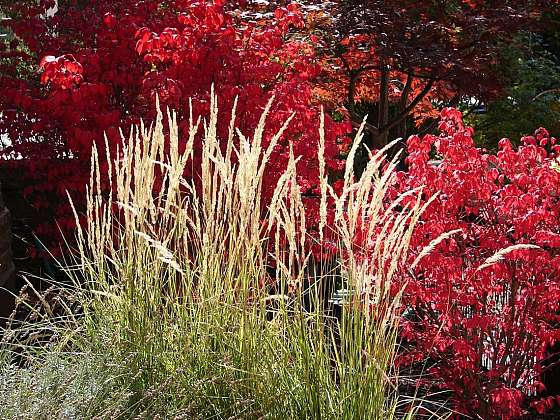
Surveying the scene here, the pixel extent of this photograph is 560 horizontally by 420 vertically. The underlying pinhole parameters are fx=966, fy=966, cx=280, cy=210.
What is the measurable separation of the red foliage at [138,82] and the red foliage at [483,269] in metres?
1.45

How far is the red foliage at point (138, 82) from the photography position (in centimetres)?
680

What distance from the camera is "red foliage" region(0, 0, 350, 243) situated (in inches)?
→ 268

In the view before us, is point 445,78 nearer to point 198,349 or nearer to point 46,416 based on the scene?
point 198,349

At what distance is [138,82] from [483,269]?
3230 millimetres

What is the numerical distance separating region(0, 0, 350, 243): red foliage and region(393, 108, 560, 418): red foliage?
1.45m

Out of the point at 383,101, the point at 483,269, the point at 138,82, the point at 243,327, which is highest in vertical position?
the point at 138,82

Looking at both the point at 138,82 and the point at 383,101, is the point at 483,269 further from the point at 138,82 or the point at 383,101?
the point at 383,101

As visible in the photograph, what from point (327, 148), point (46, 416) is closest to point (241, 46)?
point (327, 148)

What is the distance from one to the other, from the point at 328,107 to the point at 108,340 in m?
7.59

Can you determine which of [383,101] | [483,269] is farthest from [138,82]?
[383,101]

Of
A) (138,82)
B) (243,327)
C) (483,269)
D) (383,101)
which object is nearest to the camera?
(243,327)

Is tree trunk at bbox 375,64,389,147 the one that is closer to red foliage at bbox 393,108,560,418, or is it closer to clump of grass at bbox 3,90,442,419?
red foliage at bbox 393,108,560,418

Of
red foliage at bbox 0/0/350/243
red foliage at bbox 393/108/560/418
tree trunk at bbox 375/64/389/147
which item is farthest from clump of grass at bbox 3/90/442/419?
tree trunk at bbox 375/64/389/147

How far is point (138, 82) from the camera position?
737cm
